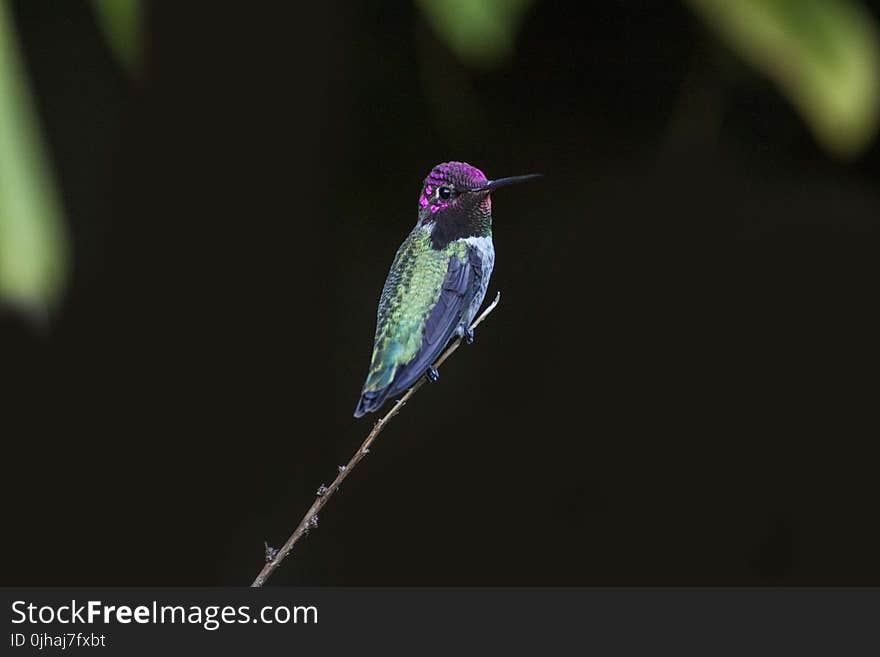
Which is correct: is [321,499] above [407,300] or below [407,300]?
below

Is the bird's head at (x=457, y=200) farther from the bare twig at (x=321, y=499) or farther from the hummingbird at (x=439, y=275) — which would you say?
the bare twig at (x=321, y=499)

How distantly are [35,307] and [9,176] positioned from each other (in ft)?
0.19

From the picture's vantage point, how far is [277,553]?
951 mm

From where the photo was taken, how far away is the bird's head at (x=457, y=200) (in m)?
1.09

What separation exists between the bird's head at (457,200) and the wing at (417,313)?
2 centimetres

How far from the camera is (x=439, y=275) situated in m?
1.11

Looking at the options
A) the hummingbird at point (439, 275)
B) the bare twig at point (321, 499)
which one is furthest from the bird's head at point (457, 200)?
the bare twig at point (321, 499)

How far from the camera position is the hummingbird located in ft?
3.41

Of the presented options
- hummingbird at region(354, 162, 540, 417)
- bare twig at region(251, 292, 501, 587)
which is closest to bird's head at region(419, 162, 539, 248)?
hummingbird at region(354, 162, 540, 417)

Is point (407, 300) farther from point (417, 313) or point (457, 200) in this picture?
point (457, 200)

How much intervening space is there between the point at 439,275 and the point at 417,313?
0.19 ft

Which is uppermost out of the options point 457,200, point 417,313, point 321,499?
point 457,200

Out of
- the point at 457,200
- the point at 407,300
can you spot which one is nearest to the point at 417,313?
the point at 407,300

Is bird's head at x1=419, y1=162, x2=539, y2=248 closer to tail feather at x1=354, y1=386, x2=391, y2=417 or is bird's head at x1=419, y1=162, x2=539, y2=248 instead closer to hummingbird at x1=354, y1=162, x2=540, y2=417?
hummingbird at x1=354, y1=162, x2=540, y2=417
